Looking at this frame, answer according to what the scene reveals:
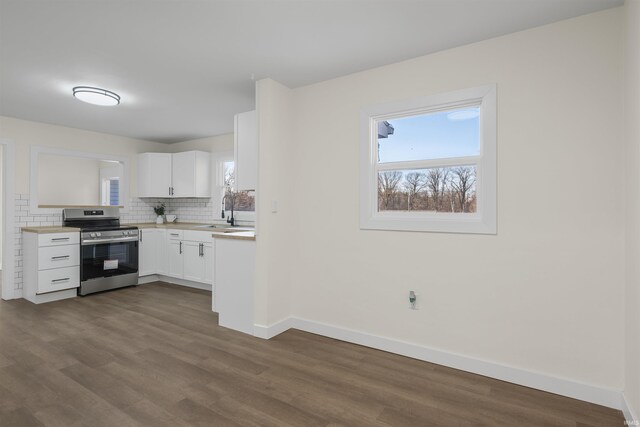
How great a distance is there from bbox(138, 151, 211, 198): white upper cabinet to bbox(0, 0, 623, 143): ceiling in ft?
6.59

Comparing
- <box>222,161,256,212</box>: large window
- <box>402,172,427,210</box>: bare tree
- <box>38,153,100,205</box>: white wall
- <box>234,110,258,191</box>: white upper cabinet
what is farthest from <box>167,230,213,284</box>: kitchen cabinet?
<box>38,153,100,205</box>: white wall

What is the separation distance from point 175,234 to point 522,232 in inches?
189

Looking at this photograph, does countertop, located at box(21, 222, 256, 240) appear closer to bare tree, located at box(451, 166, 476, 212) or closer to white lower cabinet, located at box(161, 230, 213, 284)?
white lower cabinet, located at box(161, 230, 213, 284)

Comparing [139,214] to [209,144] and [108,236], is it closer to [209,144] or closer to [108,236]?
[108,236]

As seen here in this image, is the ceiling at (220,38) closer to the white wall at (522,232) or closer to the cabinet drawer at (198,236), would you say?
the white wall at (522,232)

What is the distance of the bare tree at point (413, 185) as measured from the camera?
285 cm

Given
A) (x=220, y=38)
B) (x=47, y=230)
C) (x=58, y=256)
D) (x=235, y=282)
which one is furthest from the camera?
(x=58, y=256)

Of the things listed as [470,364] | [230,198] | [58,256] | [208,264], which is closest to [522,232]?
[470,364]

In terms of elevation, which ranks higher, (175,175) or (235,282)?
(175,175)

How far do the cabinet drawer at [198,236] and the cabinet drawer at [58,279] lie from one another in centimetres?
145

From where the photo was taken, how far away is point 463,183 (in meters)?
2.67

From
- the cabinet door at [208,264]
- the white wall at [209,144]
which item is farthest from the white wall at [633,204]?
the white wall at [209,144]

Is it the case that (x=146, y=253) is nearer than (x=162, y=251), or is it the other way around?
(x=146, y=253)

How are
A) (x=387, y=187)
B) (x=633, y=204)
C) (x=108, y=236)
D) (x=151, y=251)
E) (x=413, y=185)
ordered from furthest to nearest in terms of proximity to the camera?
1. (x=151, y=251)
2. (x=108, y=236)
3. (x=387, y=187)
4. (x=413, y=185)
5. (x=633, y=204)
